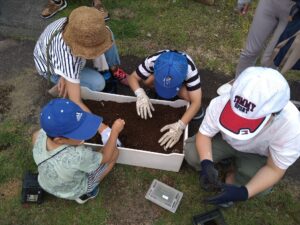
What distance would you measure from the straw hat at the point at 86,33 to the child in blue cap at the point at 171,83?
1.34ft

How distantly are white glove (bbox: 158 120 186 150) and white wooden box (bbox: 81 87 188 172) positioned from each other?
0.19 ft

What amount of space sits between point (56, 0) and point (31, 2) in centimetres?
38

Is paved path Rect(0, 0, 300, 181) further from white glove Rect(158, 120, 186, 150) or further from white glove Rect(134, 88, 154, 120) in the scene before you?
white glove Rect(134, 88, 154, 120)

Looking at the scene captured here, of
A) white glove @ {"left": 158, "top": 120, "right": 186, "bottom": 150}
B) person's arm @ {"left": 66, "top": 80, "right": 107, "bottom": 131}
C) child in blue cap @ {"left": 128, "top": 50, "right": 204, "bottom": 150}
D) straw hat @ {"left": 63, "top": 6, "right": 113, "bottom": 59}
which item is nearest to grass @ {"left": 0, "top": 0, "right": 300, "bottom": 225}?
white glove @ {"left": 158, "top": 120, "right": 186, "bottom": 150}

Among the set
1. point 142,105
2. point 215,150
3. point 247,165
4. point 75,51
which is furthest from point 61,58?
point 247,165

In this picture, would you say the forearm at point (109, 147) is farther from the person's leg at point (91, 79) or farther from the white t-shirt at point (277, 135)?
the person's leg at point (91, 79)

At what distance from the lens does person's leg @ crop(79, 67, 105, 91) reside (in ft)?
9.27

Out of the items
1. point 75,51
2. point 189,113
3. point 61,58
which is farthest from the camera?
point 189,113

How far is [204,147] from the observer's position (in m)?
2.31

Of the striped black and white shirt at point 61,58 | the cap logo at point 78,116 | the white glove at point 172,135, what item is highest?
the cap logo at point 78,116

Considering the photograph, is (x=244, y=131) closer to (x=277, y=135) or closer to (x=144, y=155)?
(x=277, y=135)

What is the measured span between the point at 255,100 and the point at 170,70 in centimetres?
81

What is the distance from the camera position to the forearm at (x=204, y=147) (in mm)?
2293

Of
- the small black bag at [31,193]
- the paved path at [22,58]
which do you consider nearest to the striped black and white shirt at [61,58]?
the paved path at [22,58]
